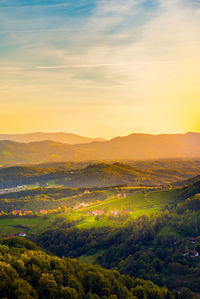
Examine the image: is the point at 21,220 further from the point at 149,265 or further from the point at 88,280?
the point at 88,280

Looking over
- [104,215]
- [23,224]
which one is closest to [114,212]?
[104,215]

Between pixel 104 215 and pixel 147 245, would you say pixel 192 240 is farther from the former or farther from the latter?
pixel 104 215

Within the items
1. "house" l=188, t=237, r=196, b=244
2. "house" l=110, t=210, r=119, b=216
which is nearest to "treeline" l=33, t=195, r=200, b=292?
"house" l=188, t=237, r=196, b=244

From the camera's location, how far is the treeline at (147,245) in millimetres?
77562

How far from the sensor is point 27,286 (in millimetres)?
44125

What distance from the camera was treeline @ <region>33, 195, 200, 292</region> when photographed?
254ft

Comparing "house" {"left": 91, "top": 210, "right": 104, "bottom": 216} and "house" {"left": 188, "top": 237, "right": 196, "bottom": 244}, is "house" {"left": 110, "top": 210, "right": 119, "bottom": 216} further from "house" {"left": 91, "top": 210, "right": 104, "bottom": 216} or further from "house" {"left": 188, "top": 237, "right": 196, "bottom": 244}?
"house" {"left": 188, "top": 237, "right": 196, "bottom": 244}

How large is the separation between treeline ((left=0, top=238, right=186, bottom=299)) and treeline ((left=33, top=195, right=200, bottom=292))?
16.8 meters

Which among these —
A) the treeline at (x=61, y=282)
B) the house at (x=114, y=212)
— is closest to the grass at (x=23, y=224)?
the house at (x=114, y=212)

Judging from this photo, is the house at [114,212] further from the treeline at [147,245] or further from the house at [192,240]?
the house at [192,240]

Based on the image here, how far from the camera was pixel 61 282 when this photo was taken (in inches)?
2067

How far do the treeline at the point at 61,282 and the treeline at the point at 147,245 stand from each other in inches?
662

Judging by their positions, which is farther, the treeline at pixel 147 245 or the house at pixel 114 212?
the house at pixel 114 212

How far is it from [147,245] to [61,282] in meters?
58.2
